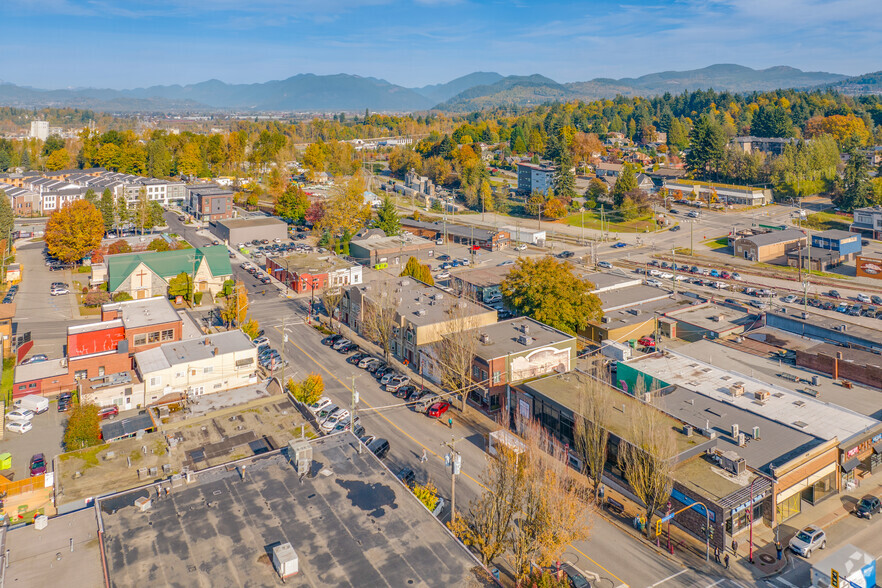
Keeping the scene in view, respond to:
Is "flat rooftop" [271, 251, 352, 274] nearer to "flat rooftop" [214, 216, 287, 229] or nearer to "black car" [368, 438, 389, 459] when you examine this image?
"flat rooftop" [214, 216, 287, 229]

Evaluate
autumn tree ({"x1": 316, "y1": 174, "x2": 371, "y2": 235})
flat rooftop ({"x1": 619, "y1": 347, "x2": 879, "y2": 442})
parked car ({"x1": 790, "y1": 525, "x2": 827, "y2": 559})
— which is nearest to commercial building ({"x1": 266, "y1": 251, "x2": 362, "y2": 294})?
autumn tree ({"x1": 316, "y1": 174, "x2": 371, "y2": 235})

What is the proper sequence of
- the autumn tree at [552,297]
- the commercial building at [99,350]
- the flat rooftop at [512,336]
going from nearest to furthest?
the flat rooftop at [512,336], the commercial building at [99,350], the autumn tree at [552,297]

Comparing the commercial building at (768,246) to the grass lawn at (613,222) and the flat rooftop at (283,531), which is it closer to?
the grass lawn at (613,222)

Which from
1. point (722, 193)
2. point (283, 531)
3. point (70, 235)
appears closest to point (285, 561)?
point (283, 531)

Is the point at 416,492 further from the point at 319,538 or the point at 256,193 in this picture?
the point at 256,193

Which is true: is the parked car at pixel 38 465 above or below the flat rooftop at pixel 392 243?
below

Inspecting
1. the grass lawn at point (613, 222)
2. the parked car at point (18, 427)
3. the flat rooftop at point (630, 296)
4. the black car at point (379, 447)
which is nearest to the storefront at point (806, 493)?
the black car at point (379, 447)

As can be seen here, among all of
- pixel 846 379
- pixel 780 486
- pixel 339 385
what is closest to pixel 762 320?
pixel 846 379

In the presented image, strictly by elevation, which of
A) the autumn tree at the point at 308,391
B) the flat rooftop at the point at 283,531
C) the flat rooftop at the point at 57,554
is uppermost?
the flat rooftop at the point at 283,531
